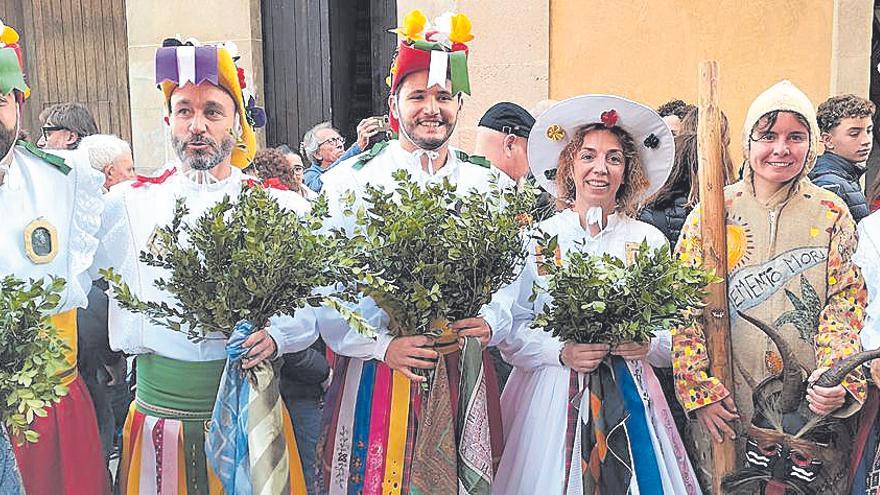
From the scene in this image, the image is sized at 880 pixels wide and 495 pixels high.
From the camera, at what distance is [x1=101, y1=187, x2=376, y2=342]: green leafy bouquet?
103 inches

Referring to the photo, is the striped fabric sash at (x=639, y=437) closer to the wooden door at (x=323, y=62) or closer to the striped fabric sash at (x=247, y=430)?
the striped fabric sash at (x=247, y=430)

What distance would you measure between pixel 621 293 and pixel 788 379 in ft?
2.58

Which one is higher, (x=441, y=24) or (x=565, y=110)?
(x=441, y=24)

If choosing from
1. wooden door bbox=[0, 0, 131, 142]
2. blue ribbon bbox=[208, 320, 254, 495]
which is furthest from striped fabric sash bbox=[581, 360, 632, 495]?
wooden door bbox=[0, 0, 131, 142]

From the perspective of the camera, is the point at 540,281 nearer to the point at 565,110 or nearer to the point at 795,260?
the point at 565,110

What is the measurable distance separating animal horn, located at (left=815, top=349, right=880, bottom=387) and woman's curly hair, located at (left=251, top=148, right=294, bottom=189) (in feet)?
9.78

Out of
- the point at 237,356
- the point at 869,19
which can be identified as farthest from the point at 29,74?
the point at 237,356

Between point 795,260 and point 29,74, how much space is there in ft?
30.8

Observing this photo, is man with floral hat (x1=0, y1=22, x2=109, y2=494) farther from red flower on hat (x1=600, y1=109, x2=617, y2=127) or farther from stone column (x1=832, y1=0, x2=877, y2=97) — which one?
stone column (x1=832, y1=0, x2=877, y2=97)

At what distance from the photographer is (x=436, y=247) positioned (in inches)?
108

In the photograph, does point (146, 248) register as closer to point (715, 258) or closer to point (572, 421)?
point (572, 421)

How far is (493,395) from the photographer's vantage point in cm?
347

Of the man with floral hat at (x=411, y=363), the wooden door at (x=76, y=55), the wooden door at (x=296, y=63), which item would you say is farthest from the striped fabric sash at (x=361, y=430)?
the wooden door at (x=76, y=55)

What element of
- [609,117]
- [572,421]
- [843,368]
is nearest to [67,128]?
[609,117]
